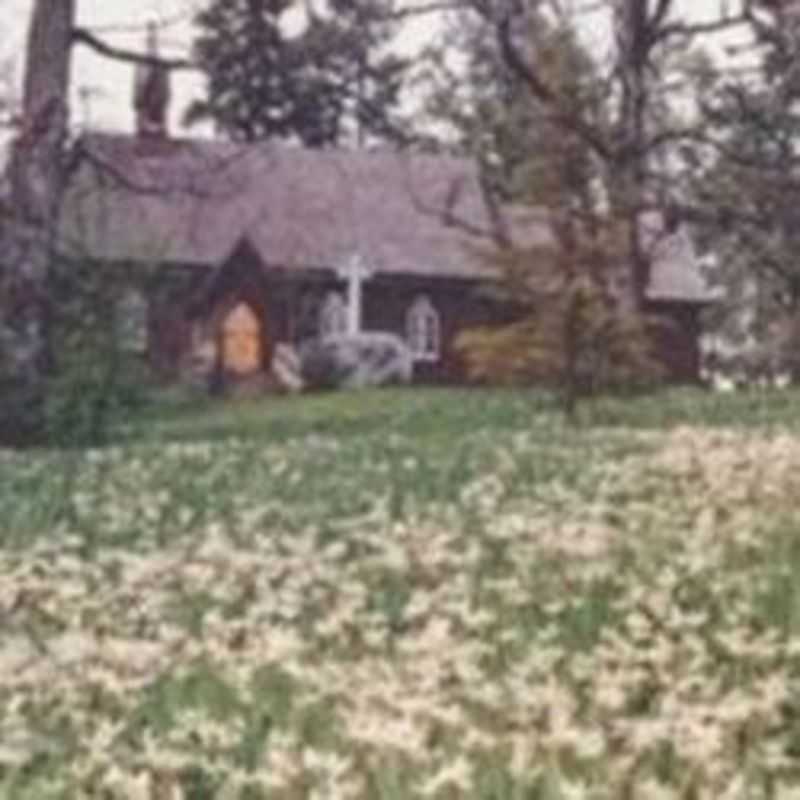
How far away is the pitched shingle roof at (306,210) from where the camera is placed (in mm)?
76375

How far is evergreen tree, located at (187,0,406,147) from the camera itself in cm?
9306

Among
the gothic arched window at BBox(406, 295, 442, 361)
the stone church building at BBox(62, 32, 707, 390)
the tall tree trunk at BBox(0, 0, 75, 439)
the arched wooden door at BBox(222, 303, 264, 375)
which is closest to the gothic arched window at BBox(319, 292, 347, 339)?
the stone church building at BBox(62, 32, 707, 390)

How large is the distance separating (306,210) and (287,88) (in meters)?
17.6


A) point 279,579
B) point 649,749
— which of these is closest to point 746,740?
point 649,749

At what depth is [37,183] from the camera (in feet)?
111

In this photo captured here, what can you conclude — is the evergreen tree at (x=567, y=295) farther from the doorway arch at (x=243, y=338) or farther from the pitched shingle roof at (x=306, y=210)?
the pitched shingle roof at (x=306, y=210)

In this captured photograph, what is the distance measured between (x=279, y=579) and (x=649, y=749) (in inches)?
164

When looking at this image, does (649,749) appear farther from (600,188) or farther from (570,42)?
(570,42)

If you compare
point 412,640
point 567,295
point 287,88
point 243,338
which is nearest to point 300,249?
point 243,338

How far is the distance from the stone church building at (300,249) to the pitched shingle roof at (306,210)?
4cm

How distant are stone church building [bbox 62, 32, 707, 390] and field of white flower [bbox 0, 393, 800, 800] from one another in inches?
2274

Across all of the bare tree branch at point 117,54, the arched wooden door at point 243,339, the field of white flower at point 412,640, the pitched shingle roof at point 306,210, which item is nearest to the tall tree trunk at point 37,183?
the bare tree branch at point 117,54

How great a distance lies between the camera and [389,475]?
1614cm

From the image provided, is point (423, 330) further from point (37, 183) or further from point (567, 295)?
point (37, 183)
